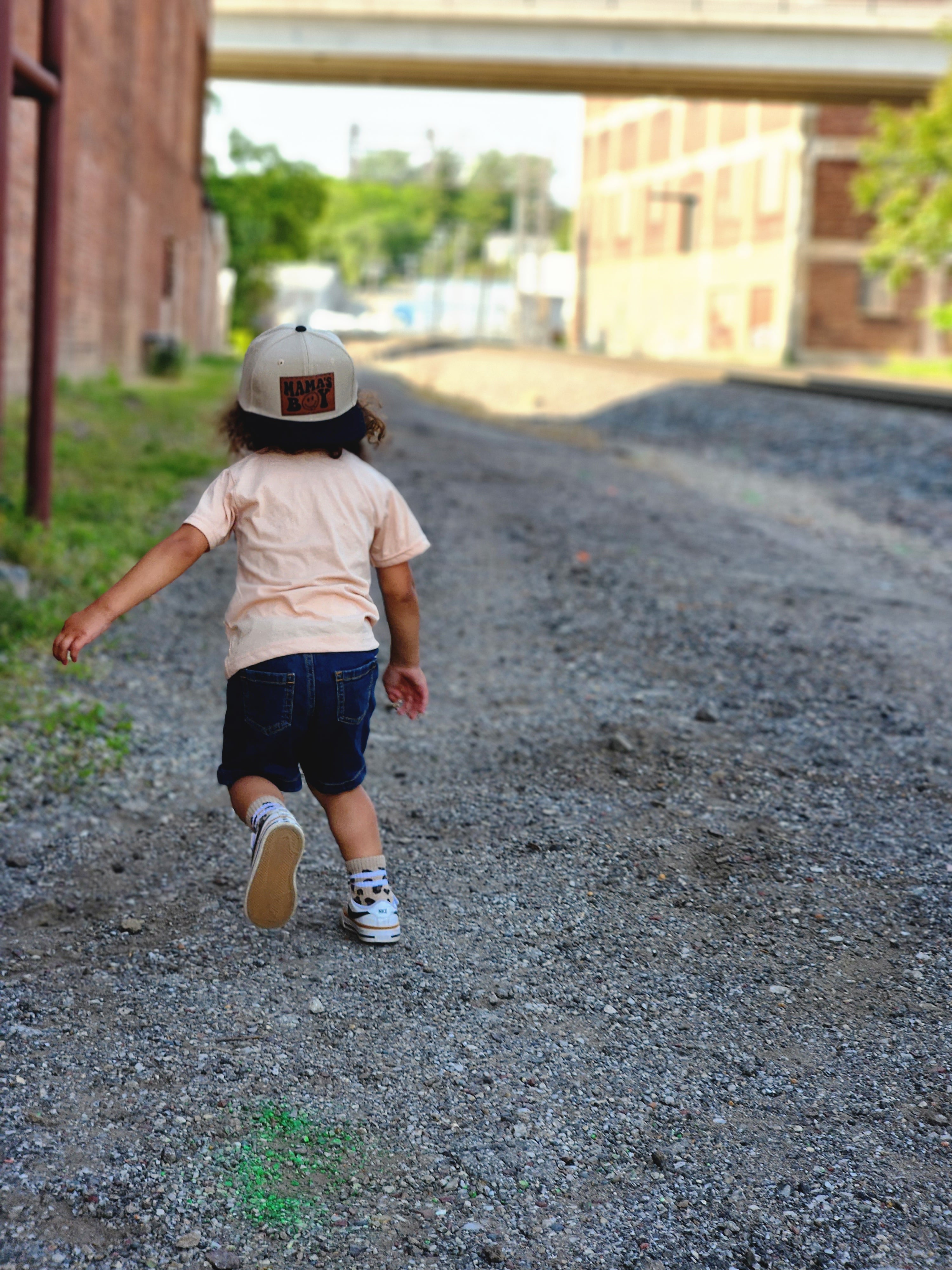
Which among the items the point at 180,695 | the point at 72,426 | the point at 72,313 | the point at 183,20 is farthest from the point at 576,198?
the point at 180,695

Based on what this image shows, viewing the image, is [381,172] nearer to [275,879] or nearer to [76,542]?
[76,542]

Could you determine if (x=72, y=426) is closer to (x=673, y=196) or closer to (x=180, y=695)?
(x=180, y=695)

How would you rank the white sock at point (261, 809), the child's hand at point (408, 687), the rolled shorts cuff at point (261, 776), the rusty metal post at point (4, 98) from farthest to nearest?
the rusty metal post at point (4, 98), the child's hand at point (408, 687), the rolled shorts cuff at point (261, 776), the white sock at point (261, 809)

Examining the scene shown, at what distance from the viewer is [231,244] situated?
5012cm

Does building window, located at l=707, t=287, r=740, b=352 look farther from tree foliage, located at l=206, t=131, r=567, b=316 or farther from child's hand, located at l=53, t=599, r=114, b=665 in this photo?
child's hand, located at l=53, t=599, r=114, b=665

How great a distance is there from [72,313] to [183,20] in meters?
15.1

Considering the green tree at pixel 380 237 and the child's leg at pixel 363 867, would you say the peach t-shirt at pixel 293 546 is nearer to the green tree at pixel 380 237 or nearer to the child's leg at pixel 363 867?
the child's leg at pixel 363 867

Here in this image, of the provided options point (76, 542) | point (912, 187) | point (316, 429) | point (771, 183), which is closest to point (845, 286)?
point (771, 183)

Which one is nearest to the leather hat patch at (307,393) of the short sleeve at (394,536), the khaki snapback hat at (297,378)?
the khaki snapback hat at (297,378)

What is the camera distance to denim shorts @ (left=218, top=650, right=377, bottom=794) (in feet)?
10.3

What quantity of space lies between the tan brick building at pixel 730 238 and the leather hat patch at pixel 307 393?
43.6m

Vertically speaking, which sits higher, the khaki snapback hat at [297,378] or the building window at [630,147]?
the building window at [630,147]

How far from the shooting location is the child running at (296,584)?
3.05m

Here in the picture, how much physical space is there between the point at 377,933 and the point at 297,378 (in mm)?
1334
